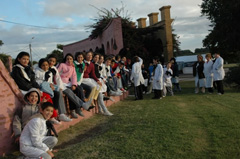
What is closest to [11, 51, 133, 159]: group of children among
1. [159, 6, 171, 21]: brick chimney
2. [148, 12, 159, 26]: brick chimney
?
[159, 6, 171, 21]: brick chimney

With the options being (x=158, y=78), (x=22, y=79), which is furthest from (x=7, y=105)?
(x=158, y=78)

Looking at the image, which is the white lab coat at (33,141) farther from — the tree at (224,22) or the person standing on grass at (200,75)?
the tree at (224,22)

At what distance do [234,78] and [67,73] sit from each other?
10883 mm

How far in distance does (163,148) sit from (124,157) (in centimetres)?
81

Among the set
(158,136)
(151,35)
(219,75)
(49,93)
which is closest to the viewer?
(158,136)

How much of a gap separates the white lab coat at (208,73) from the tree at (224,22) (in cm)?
671

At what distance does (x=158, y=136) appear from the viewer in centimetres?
539

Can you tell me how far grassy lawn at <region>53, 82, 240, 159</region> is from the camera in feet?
15.1

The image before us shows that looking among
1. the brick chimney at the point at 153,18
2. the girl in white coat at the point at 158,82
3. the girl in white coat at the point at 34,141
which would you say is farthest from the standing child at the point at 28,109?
the brick chimney at the point at 153,18

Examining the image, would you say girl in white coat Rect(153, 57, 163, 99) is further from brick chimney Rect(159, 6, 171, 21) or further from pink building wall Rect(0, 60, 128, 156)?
brick chimney Rect(159, 6, 171, 21)

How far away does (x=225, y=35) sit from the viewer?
64.6ft

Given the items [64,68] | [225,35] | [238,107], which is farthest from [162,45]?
[64,68]

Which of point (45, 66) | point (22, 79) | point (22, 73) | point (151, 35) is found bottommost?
point (22, 79)

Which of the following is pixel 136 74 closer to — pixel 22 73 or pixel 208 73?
pixel 208 73
